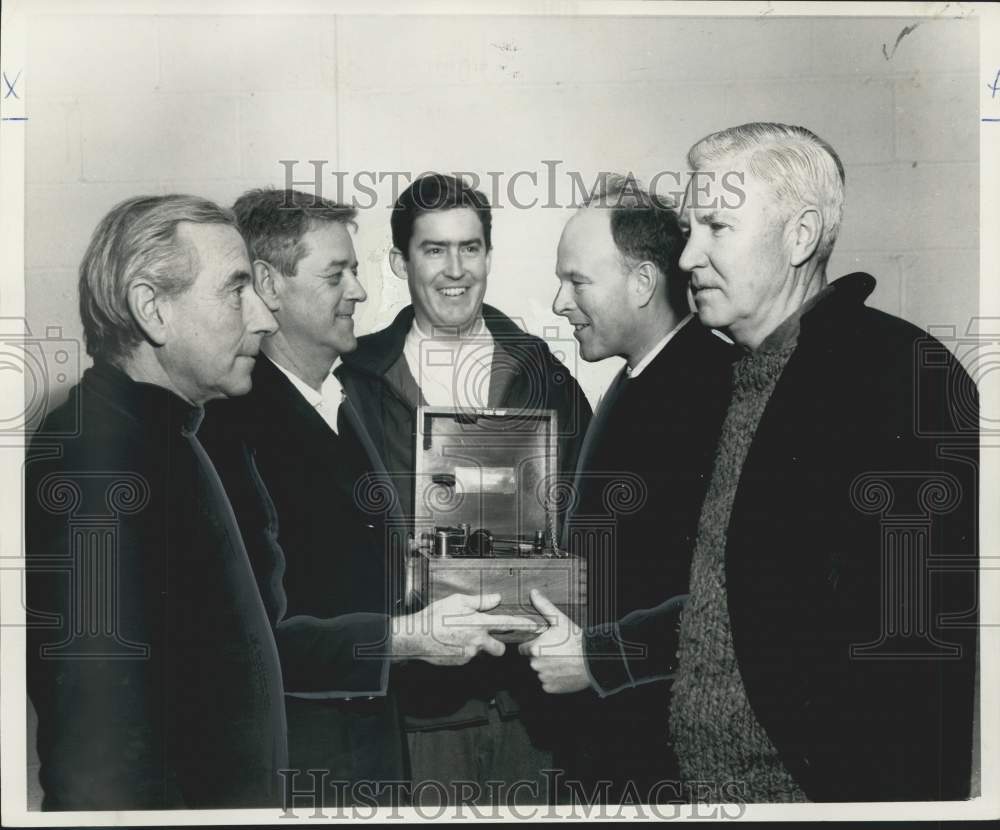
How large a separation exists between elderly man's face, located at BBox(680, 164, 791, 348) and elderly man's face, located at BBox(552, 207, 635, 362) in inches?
7.7

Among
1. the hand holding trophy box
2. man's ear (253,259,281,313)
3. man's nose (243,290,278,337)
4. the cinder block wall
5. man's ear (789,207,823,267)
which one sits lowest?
the hand holding trophy box

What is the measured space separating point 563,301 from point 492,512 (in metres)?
0.61

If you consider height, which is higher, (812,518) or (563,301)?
(563,301)

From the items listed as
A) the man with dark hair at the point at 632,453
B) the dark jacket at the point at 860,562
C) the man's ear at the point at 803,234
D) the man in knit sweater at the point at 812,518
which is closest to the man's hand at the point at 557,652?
the man with dark hair at the point at 632,453

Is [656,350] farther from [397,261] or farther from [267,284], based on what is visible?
[267,284]

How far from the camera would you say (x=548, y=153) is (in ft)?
10.7

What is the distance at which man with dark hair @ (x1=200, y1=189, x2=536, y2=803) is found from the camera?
323 centimetres

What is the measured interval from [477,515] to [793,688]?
0.97m

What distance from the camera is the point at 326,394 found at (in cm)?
328

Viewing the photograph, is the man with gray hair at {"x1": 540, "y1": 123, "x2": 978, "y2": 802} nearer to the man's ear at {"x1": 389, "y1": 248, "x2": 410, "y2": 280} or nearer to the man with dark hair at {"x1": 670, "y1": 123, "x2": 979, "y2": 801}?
the man with dark hair at {"x1": 670, "y1": 123, "x2": 979, "y2": 801}

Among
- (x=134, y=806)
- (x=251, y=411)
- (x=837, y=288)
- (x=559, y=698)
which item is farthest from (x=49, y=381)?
(x=837, y=288)

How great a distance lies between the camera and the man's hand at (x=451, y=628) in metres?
3.23

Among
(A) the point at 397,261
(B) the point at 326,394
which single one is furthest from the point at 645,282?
(B) the point at 326,394

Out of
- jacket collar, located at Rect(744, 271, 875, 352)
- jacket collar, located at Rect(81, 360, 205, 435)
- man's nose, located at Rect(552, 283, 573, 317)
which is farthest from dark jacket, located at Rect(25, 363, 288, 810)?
jacket collar, located at Rect(744, 271, 875, 352)
